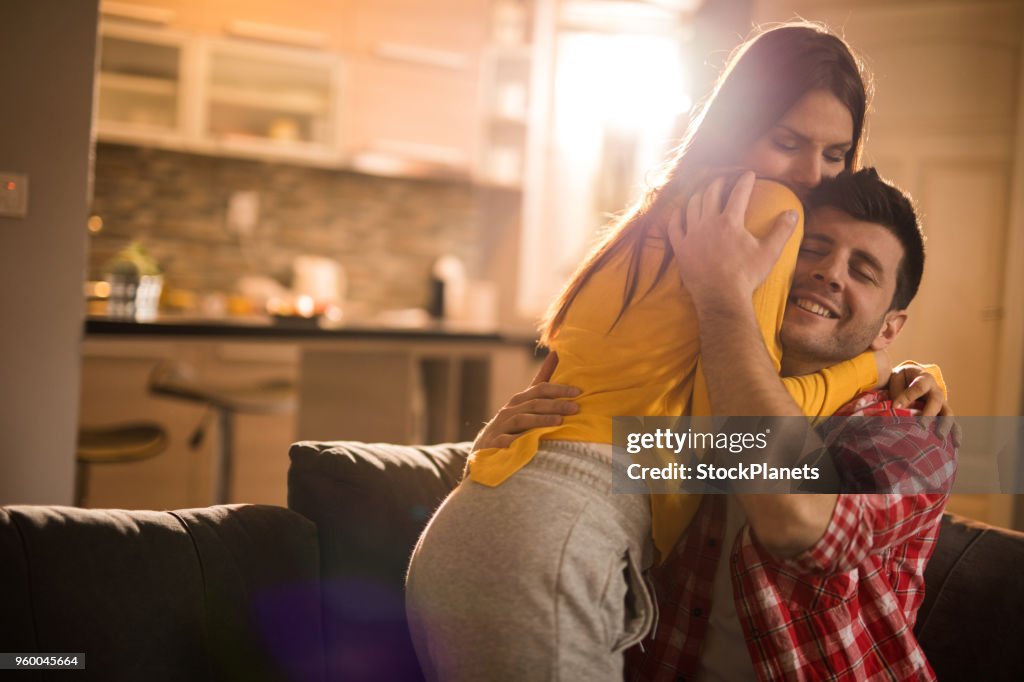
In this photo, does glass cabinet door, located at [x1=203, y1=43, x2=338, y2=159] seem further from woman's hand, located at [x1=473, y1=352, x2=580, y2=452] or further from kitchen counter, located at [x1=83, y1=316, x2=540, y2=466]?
woman's hand, located at [x1=473, y1=352, x2=580, y2=452]

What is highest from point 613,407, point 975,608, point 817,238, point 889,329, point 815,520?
point 817,238

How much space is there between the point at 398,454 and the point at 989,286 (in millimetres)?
3811

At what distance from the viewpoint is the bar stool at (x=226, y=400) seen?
2922 mm

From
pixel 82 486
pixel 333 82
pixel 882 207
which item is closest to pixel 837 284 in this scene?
pixel 882 207

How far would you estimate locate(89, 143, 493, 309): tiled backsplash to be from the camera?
4625 mm

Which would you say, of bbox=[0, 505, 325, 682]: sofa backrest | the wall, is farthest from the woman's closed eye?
the wall

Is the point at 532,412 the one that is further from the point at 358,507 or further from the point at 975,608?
the point at 975,608

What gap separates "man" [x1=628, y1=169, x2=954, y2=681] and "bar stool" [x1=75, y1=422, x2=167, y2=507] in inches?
79.9

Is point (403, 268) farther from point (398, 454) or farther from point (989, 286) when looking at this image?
point (398, 454)

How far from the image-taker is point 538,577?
89 cm

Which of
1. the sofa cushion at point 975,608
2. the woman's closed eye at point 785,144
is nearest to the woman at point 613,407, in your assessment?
the woman's closed eye at point 785,144

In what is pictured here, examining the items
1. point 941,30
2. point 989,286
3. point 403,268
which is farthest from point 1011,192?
point 403,268

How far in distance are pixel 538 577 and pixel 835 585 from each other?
0.41 meters

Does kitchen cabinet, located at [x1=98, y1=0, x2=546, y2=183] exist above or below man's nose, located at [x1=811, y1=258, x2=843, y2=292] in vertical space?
above
